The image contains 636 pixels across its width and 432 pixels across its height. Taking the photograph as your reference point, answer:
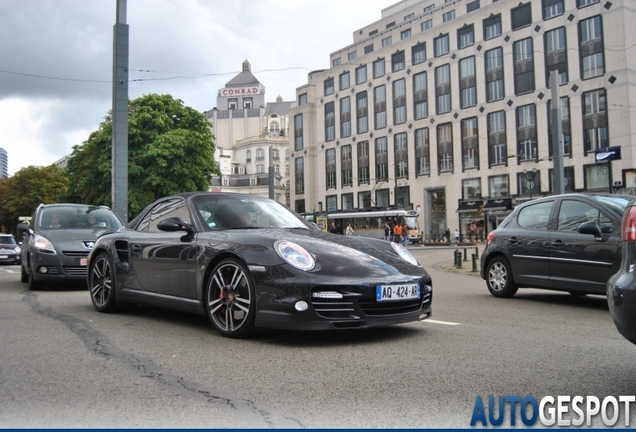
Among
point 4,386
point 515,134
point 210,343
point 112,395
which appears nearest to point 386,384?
point 112,395

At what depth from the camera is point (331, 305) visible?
5047 mm

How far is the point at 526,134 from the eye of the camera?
52.9 meters

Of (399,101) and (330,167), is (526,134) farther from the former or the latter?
(330,167)

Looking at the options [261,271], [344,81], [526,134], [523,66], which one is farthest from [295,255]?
[344,81]

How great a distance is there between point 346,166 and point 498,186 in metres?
21.7

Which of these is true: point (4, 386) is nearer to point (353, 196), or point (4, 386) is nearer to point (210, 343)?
point (210, 343)

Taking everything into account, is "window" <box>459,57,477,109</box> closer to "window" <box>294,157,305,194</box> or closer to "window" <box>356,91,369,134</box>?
"window" <box>356,91,369,134</box>

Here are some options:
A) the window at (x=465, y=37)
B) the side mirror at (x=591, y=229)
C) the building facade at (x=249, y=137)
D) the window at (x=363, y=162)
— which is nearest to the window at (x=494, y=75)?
the window at (x=465, y=37)

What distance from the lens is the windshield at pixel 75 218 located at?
11.5 metres

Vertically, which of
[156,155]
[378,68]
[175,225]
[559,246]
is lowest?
[559,246]

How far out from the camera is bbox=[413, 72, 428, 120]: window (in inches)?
2450

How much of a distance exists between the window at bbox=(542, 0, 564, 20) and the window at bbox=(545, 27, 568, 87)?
129 centimetres

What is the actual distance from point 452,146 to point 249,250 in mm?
56321

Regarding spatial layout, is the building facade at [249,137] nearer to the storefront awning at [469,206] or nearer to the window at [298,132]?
the window at [298,132]
